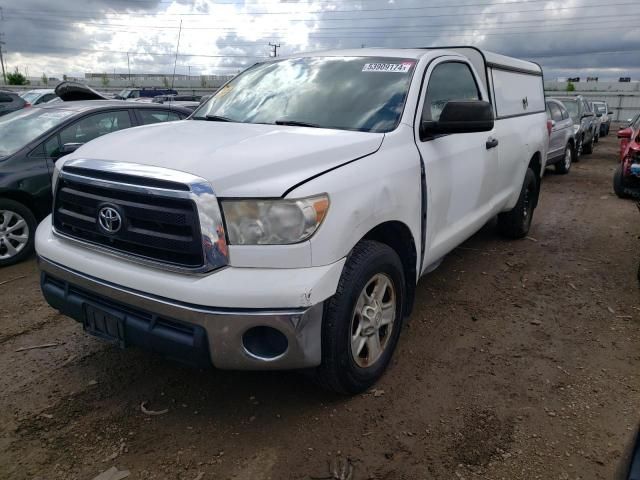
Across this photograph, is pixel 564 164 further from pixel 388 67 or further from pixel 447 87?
pixel 388 67

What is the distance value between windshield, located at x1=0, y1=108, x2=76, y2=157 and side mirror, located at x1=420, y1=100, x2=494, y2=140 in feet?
14.2

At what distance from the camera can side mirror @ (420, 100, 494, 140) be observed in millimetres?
3258

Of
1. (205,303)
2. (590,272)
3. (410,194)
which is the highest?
(410,194)

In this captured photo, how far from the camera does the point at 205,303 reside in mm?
2316

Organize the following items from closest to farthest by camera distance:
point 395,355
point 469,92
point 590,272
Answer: point 395,355
point 469,92
point 590,272

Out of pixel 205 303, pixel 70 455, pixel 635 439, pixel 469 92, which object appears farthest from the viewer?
pixel 469 92

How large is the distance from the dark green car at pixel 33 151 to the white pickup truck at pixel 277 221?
8.18 feet

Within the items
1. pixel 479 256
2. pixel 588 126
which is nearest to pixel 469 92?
pixel 479 256

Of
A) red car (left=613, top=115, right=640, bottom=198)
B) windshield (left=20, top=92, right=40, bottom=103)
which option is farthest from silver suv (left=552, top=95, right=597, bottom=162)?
windshield (left=20, top=92, right=40, bottom=103)

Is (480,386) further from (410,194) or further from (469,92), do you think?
(469,92)

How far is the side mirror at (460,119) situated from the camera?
326cm

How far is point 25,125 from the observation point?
5.80 meters

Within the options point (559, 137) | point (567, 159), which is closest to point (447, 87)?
point (559, 137)

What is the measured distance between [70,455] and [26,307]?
221 cm
